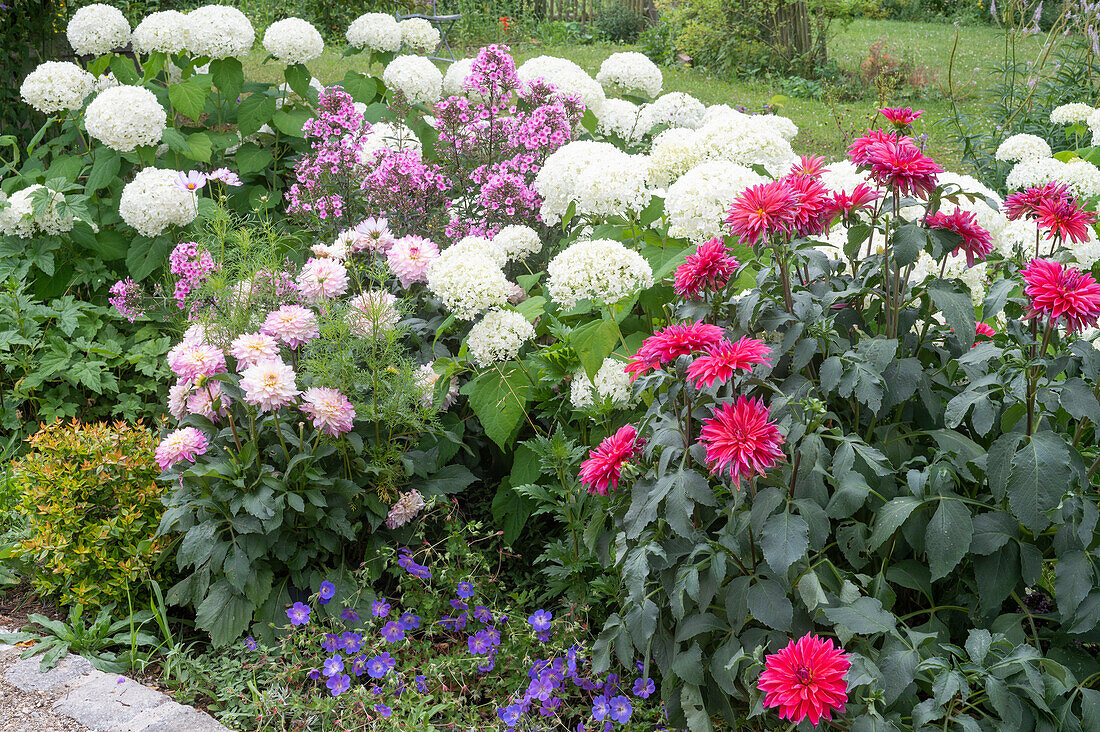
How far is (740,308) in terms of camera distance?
1.88m

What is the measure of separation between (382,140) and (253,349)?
5.75 feet

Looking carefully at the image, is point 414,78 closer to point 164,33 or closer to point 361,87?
point 361,87

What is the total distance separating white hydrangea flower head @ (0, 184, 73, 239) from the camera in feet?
12.0

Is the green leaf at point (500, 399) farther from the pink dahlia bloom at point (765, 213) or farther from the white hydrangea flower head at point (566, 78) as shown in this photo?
the white hydrangea flower head at point (566, 78)

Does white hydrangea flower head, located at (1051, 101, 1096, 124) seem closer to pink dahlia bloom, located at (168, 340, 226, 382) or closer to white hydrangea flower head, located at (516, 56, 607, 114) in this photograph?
white hydrangea flower head, located at (516, 56, 607, 114)

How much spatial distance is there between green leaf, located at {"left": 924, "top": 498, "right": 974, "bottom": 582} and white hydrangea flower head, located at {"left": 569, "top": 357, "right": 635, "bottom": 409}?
888mm

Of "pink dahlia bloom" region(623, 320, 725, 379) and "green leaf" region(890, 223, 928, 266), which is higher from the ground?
"green leaf" region(890, 223, 928, 266)

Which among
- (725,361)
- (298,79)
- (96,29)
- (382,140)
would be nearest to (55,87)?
(96,29)

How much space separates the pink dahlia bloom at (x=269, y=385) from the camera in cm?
229

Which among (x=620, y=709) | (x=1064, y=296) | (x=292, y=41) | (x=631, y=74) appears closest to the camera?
(x=1064, y=296)

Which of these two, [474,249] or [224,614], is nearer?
[224,614]

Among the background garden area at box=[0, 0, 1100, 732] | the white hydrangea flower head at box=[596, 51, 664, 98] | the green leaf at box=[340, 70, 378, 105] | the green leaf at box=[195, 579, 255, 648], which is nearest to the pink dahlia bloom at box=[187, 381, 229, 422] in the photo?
the background garden area at box=[0, 0, 1100, 732]

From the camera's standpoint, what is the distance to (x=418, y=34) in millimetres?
4938

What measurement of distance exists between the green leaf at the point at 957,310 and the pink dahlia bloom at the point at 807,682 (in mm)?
728
